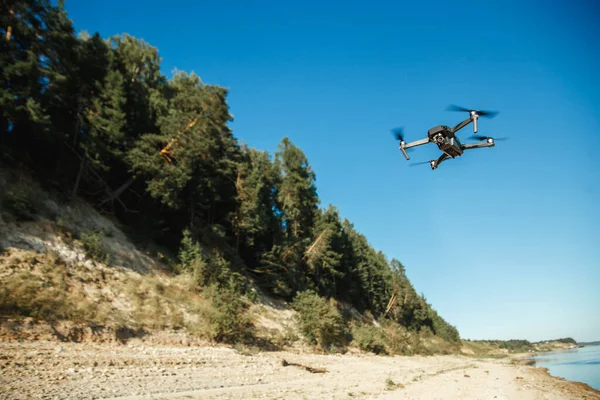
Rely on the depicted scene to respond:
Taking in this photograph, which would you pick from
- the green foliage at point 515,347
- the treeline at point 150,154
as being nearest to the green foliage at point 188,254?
the treeline at point 150,154

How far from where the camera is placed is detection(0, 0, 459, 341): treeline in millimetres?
18500

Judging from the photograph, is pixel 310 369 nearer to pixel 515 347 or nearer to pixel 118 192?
pixel 118 192

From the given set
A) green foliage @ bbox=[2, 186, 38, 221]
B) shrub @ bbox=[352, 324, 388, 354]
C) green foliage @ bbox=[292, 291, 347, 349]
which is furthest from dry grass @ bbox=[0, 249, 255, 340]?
shrub @ bbox=[352, 324, 388, 354]

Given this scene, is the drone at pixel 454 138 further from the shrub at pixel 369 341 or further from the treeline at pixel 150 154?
the shrub at pixel 369 341

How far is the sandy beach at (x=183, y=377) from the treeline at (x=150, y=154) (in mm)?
8719

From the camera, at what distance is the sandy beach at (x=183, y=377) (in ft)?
26.5

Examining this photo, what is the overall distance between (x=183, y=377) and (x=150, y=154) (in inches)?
648

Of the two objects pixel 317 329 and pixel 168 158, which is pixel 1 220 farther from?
pixel 317 329

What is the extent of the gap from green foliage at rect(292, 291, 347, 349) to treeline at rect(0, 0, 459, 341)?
12.2ft

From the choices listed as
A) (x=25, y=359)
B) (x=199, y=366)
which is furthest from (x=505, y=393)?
(x=25, y=359)

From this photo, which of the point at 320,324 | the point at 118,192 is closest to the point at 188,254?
the point at 118,192

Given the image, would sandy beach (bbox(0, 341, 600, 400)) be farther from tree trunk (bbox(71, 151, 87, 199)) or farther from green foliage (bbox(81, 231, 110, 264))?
tree trunk (bbox(71, 151, 87, 199))

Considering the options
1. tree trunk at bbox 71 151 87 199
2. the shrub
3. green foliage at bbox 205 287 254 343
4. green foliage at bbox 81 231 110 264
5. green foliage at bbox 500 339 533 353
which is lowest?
Result: green foliage at bbox 500 339 533 353

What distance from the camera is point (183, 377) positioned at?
1068 cm
